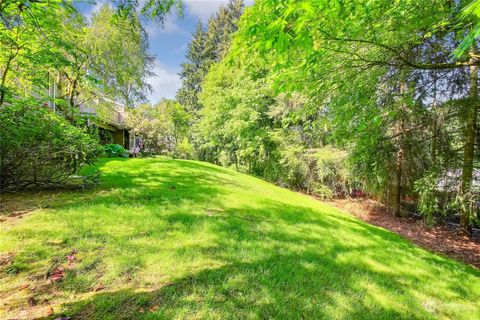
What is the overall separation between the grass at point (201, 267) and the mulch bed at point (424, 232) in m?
2.14

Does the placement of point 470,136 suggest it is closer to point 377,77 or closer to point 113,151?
point 377,77

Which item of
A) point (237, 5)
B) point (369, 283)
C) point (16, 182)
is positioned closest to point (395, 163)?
point (369, 283)

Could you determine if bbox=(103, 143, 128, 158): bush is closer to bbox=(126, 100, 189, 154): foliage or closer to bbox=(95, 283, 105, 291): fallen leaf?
bbox=(126, 100, 189, 154): foliage

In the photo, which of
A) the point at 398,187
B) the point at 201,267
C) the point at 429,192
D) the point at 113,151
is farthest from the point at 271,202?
the point at 113,151

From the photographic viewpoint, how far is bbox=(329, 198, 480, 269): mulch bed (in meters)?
6.38

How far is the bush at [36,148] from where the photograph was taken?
171 inches

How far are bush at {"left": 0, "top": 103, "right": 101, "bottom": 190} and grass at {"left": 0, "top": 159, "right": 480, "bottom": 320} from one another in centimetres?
42

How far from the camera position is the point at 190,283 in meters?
2.46

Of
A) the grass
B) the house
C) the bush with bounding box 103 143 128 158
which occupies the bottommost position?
the grass

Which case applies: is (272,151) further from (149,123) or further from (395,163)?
(149,123)

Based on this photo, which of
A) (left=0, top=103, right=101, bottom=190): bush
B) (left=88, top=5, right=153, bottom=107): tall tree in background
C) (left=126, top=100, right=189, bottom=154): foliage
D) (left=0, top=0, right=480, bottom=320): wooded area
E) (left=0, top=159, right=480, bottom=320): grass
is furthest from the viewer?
→ (left=126, top=100, right=189, bottom=154): foliage

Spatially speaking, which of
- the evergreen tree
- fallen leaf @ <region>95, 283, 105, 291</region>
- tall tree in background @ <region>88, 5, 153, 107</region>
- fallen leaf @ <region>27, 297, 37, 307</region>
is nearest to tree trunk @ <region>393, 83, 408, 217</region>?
fallen leaf @ <region>95, 283, 105, 291</region>

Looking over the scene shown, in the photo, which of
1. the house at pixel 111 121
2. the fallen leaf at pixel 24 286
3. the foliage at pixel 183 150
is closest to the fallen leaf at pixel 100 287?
the fallen leaf at pixel 24 286

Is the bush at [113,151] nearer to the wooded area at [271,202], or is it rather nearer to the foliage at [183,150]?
the wooded area at [271,202]
